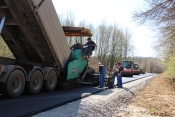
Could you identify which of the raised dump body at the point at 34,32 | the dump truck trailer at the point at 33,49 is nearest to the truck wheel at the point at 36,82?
the dump truck trailer at the point at 33,49

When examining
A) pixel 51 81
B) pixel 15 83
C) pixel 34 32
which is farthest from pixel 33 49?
pixel 15 83

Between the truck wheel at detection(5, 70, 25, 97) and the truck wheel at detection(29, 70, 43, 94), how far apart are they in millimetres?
486

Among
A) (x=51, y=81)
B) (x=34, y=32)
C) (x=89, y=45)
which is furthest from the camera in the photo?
(x=89, y=45)

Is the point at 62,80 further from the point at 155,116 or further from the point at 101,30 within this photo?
→ the point at 101,30

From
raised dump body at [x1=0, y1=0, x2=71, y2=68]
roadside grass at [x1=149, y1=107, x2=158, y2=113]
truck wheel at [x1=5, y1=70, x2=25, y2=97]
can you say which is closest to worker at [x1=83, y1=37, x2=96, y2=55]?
raised dump body at [x1=0, y1=0, x2=71, y2=68]

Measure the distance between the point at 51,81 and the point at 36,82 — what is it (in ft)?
3.56

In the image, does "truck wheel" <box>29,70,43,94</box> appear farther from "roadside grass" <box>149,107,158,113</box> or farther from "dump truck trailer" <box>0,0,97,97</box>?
"roadside grass" <box>149,107,158,113</box>

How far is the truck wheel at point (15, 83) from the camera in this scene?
7281mm

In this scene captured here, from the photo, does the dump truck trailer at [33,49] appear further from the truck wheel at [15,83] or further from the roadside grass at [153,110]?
the roadside grass at [153,110]

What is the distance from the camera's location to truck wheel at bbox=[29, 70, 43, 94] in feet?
27.5

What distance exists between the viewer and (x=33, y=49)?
9188 mm

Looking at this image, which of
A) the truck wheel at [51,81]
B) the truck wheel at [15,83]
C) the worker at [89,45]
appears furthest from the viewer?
the worker at [89,45]

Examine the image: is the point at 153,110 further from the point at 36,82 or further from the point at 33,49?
the point at 33,49

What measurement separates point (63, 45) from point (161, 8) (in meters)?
4.45
